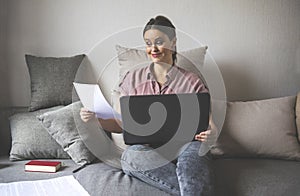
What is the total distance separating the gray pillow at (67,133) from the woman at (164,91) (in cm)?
18

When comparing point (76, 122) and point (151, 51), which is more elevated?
point (151, 51)

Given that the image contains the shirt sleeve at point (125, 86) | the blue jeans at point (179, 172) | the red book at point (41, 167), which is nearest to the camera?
the blue jeans at point (179, 172)

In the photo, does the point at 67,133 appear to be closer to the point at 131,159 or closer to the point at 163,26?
the point at 131,159

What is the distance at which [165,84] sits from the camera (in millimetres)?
2062

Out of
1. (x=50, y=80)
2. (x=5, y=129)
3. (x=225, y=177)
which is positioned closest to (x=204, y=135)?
(x=225, y=177)

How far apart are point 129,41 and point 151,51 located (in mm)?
562

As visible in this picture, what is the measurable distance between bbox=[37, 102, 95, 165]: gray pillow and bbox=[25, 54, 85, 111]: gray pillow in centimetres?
24

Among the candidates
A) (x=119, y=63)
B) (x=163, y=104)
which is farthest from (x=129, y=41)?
(x=163, y=104)

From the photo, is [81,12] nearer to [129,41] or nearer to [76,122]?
[129,41]

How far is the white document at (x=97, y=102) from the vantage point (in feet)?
6.15

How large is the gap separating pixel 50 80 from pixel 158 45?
0.77m

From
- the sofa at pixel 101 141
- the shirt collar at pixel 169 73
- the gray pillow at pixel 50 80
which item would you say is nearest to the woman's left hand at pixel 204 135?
the sofa at pixel 101 141

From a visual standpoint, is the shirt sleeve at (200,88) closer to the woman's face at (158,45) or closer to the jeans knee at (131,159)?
the woman's face at (158,45)

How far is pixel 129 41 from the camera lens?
8.51 ft
